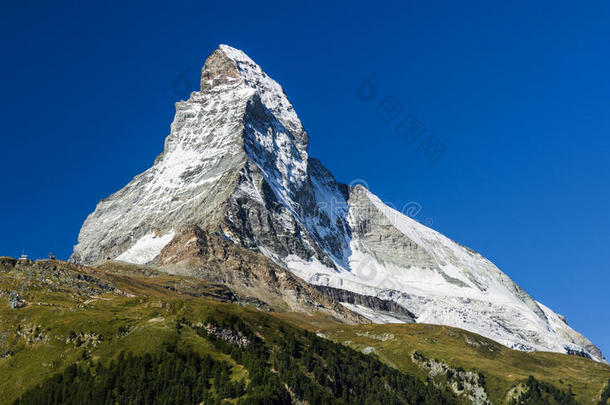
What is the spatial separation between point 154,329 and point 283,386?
142 feet

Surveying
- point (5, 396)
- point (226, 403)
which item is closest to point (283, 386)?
point (226, 403)

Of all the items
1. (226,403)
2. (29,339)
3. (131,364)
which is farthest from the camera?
(29,339)

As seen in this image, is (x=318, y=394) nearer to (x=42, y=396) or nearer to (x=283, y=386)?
(x=283, y=386)

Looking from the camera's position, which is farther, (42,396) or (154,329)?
(154,329)

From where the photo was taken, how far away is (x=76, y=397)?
164 metres

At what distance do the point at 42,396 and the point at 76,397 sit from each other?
30.1ft

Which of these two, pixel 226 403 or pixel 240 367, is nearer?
pixel 226 403

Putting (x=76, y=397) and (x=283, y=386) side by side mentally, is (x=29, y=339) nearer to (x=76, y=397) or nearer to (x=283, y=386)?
(x=76, y=397)

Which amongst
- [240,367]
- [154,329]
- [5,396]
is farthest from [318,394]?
[5,396]

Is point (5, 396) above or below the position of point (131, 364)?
below

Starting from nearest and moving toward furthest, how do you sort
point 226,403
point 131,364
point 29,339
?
point 226,403 → point 131,364 → point 29,339

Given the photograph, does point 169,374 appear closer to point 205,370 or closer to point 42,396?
point 205,370

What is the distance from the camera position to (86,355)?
183m

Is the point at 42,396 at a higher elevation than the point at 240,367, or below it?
below
